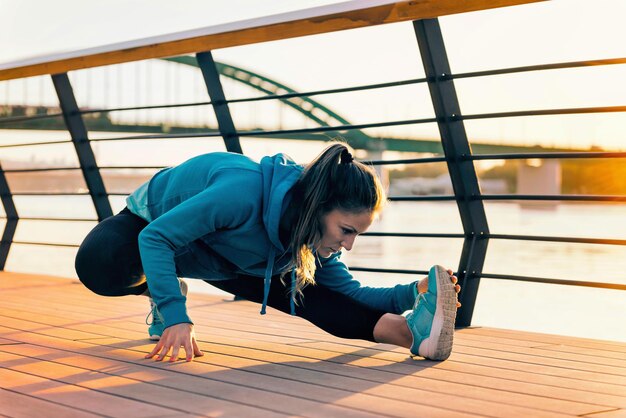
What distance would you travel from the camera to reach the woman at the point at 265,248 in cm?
187

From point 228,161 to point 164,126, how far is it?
55.9 ft

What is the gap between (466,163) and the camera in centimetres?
267

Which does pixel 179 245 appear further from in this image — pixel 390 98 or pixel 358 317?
pixel 390 98

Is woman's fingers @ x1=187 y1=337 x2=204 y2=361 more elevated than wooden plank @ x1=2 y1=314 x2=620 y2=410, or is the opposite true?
woman's fingers @ x1=187 y1=337 x2=204 y2=361

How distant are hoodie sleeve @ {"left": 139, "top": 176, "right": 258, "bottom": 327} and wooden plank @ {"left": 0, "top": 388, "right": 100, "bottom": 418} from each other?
0.37 metres

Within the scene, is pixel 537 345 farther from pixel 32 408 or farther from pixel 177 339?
pixel 32 408

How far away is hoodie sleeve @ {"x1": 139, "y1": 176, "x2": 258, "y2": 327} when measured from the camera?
1.85 meters

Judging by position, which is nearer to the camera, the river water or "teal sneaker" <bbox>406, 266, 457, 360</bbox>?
"teal sneaker" <bbox>406, 266, 457, 360</bbox>

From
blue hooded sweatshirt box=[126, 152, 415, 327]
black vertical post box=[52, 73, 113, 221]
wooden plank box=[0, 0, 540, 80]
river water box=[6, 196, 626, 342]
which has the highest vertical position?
wooden plank box=[0, 0, 540, 80]

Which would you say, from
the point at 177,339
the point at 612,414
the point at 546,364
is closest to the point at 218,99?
the point at 177,339

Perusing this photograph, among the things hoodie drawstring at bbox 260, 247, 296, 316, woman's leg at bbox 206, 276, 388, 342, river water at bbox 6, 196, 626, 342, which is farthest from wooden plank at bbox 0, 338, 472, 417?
river water at bbox 6, 196, 626, 342

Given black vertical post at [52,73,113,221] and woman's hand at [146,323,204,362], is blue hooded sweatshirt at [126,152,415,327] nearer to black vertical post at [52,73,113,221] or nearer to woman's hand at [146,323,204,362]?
woman's hand at [146,323,204,362]

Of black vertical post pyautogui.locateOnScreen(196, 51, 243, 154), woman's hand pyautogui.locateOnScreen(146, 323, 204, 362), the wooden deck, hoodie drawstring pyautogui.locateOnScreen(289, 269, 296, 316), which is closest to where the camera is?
the wooden deck

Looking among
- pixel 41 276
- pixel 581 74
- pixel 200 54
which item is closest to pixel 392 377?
pixel 200 54
